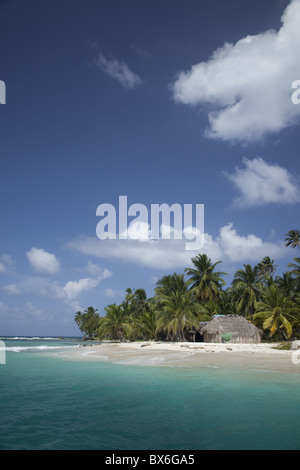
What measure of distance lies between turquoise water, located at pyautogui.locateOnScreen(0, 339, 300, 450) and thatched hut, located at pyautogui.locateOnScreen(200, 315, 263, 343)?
2060 cm

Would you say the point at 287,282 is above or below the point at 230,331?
above

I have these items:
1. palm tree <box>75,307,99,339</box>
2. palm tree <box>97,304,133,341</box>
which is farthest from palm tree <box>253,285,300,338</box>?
palm tree <box>75,307,99,339</box>

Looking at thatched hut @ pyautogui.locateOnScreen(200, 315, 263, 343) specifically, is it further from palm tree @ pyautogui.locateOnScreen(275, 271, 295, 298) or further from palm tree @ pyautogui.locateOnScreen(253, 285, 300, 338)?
palm tree @ pyautogui.locateOnScreen(275, 271, 295, 298)

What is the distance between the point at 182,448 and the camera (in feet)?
17.6

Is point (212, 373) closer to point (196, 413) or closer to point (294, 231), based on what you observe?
point (196, 413)

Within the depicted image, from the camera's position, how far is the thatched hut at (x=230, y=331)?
32.4 metres

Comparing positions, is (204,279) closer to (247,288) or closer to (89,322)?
(247,288)

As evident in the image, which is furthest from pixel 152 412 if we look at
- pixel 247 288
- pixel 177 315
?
pixel 247 288

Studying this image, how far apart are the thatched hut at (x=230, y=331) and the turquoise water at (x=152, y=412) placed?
20597 mm

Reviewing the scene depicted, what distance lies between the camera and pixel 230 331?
1287 inches

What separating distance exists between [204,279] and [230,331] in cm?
1289

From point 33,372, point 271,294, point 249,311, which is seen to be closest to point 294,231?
point 249,311
